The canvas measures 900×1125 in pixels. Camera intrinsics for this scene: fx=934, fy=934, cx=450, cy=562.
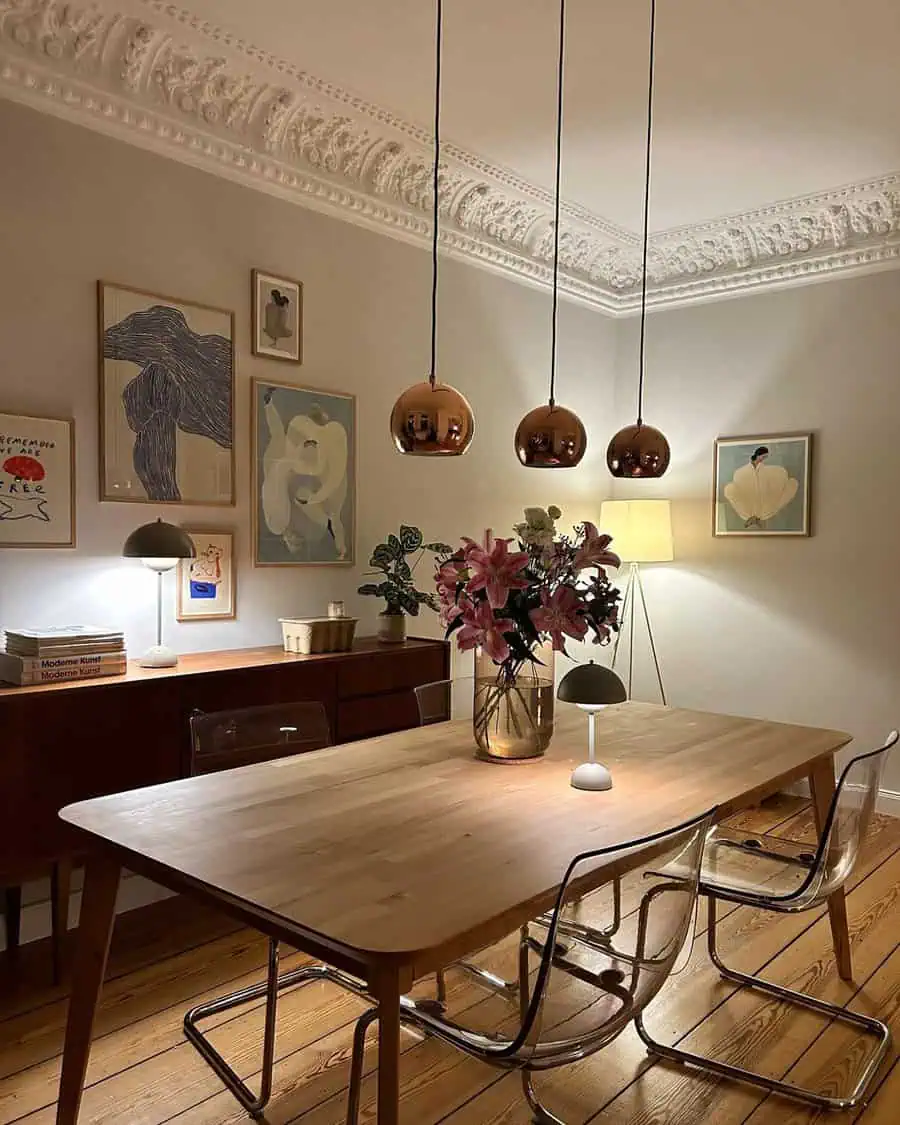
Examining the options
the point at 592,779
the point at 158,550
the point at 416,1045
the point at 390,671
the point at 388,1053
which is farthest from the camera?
the point at 390,671

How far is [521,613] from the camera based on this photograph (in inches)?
91.6

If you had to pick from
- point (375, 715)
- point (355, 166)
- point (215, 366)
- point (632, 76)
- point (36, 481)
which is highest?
point (632, 76)

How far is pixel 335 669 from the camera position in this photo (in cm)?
343

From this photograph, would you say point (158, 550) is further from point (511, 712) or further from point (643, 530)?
point (643, 530)

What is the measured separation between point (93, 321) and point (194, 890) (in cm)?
222

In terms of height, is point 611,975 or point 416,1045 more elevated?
point 611,975

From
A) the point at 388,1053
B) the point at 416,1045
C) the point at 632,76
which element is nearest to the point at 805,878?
the point at 416,1045

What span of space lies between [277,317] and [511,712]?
2083 millimetres

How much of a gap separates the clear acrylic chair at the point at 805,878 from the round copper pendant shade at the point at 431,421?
3.91 feet

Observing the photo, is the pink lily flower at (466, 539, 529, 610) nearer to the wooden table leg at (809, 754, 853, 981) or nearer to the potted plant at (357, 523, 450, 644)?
the wooden table leg at (809, 754, 853, 981)

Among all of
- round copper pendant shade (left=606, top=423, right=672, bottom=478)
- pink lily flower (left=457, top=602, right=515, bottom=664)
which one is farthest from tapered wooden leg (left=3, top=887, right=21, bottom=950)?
round copper pendant shade (left=606, top=423, right=672, bottom=478)

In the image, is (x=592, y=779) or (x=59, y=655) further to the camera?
(x=59, y=655)

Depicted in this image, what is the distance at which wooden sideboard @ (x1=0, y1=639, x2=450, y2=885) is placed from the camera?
8.57 feet

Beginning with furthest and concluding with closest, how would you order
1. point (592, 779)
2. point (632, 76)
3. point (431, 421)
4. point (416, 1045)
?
point (632, 76) < point (416, 1045) < point (431, 421) < point (592, 779)
